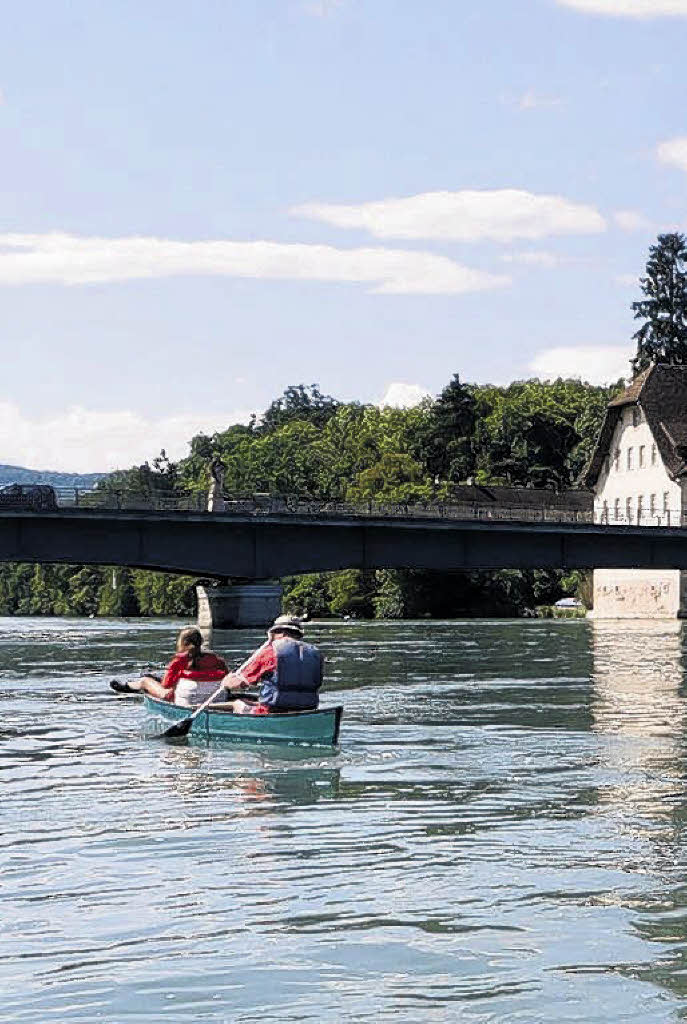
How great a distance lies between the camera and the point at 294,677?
84.2 feet

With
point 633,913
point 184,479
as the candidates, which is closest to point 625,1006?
point 633,913

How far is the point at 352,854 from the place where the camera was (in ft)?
54.3

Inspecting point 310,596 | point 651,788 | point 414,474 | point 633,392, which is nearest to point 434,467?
point 414,474

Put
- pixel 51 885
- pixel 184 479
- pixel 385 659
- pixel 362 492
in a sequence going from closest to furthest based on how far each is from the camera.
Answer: pixel 51 885 → pixel 385 659 → pixel 362 492 → pixel 184 479

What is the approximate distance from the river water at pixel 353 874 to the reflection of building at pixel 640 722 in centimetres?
10

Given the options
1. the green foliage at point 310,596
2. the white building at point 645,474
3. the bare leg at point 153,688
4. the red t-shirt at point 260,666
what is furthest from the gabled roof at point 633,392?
the red t-shirt at point 260,666

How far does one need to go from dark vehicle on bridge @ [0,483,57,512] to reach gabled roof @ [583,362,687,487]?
156 feet

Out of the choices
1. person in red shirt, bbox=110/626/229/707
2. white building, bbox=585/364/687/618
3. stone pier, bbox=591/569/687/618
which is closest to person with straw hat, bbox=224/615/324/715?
person in red shirt, bbox=110/626/229/707

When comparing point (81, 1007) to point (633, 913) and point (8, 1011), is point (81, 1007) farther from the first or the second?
point (633, 913)

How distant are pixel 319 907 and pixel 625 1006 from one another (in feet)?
11.1

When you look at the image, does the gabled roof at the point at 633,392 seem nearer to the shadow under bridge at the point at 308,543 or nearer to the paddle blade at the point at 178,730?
the shadow under bridge at the point at 308,543

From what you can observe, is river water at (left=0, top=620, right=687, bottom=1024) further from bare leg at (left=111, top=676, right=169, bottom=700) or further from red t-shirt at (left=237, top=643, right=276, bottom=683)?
red t-shirt at (left=237, top=643, right=276, bottom=683)

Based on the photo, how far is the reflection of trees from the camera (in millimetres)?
→ 13180

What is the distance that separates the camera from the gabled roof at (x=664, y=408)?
111938 millimetres
